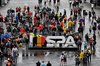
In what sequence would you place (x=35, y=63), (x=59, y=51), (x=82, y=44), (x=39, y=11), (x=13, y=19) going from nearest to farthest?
(x=35, y=63) → (x=59, y=51) → (x=82, y=44) → (x=13, y=19) → (x=39, y=11)

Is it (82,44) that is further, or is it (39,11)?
(39,11)

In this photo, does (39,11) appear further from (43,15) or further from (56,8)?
(56,8)

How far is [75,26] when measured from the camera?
176 feet

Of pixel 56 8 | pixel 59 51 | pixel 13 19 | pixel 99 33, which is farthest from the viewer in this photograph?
pixel 56 8

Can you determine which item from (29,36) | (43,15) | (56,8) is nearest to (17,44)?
(29,36)

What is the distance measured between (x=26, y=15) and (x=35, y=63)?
18.9 meters

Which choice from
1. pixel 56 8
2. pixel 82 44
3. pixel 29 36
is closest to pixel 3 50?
pixel 29 36

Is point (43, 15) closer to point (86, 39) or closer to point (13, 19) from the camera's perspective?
point (13, 19)

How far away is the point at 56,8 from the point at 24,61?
2868 cm

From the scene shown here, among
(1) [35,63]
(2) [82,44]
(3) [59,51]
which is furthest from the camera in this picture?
(2) [82,44]

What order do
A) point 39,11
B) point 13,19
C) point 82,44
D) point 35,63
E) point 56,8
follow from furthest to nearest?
point 56,8
point 39,11
point 13,19
point 82,44
point 35,63

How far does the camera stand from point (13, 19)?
55875mm

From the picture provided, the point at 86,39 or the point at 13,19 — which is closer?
the point at 86,39

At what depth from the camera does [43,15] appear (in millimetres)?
58906
